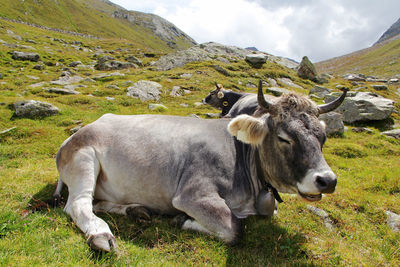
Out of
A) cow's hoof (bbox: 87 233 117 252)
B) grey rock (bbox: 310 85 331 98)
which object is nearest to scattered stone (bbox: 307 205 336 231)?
cow's hoof (bbox: 87 233 117 252)

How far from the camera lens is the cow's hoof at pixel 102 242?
11.3 feet

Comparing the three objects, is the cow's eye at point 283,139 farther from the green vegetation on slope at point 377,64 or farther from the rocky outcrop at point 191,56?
the green vegetation on slope at point 377,64

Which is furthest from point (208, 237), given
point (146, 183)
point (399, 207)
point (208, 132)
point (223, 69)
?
point (223, 69)

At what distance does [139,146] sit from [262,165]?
2473mm

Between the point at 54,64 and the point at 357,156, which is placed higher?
the point at 357,156

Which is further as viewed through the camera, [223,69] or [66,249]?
[223,69]

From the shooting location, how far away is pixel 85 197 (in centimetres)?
450

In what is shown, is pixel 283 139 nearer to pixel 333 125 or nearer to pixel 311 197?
pixel 311 197

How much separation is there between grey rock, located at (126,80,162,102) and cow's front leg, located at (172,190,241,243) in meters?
14.8

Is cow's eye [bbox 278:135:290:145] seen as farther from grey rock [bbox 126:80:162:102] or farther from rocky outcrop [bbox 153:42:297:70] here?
rocky outcrop [bbox 153:42:297:70]

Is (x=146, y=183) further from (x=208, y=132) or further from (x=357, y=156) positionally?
(x=357, y=156)

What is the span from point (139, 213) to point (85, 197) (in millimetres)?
1030

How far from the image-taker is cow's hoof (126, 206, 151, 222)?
15.1 feet

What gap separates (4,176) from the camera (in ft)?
19.7
